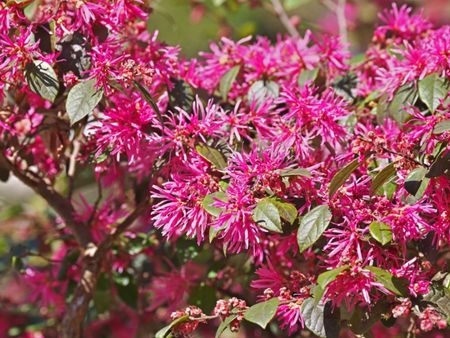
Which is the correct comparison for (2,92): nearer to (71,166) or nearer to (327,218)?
(71,166)

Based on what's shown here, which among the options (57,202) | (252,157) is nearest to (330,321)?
(252,157)

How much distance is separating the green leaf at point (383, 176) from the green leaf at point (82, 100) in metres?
0.40

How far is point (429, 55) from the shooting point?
4.06ft

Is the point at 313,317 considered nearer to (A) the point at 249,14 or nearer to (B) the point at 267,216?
(B) the point at 267,216

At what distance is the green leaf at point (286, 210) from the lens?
1.02 m

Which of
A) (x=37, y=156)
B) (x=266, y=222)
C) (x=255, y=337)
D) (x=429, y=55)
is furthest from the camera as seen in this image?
(x=255, y=337)

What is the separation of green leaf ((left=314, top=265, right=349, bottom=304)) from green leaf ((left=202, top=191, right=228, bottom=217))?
0.16 metres

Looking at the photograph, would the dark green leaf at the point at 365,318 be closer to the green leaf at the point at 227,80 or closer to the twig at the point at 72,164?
the green leaf at the point at 227,80

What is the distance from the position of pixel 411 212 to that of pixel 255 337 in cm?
72

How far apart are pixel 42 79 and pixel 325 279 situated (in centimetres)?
50

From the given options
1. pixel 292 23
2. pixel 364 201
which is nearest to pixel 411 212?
pixel 364 201

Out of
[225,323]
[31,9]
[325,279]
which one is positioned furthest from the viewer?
[31,9]

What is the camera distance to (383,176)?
105 cm

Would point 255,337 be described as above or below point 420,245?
below
